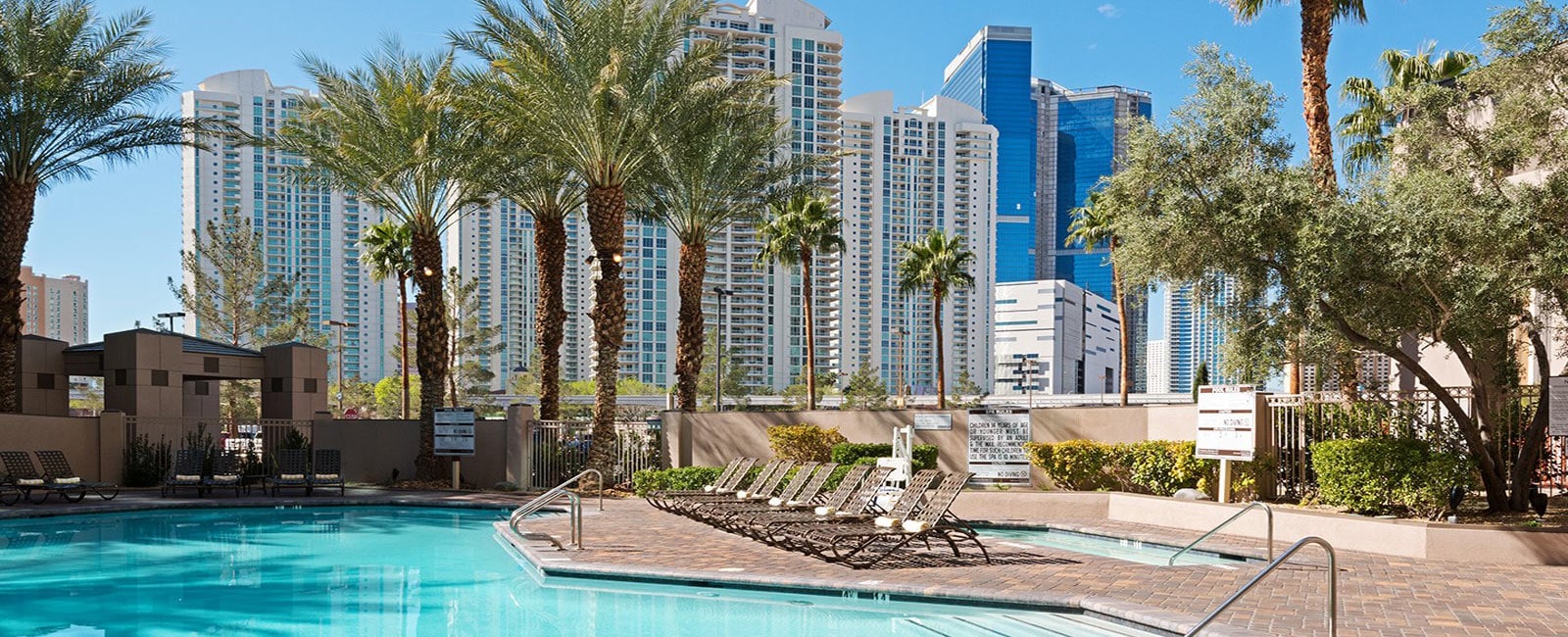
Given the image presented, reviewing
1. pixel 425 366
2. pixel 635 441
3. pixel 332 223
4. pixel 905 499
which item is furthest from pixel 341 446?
pixel 332 223

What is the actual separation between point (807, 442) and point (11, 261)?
689 inches

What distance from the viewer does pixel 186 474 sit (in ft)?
73.3

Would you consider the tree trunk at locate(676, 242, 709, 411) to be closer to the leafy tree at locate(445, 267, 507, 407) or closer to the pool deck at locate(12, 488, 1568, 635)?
the pool deck at locate(12, 488, 1568, 635)

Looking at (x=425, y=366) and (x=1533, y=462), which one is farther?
(x=425, y=366)

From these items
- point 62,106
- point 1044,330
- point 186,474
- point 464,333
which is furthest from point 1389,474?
point 1044,330

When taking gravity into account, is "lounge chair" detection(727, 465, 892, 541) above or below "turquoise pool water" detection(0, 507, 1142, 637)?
above

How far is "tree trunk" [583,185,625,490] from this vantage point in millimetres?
22578

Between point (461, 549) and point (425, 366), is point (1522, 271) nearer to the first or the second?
point (461, 549)

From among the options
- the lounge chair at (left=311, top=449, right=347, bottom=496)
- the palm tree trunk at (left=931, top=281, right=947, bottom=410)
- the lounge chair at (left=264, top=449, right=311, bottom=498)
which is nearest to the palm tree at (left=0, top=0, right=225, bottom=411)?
the lounge chair at (left=264, top=449, right=311, bottom=498)

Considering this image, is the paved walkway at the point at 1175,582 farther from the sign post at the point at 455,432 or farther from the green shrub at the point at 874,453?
the sign post at the point at 455,432

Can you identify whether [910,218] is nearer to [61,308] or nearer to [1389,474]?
[61,308]

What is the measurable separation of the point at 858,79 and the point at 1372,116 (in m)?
108

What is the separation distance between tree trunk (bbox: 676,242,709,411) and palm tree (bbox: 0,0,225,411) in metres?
11.9

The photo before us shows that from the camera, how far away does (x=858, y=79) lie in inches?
5108
